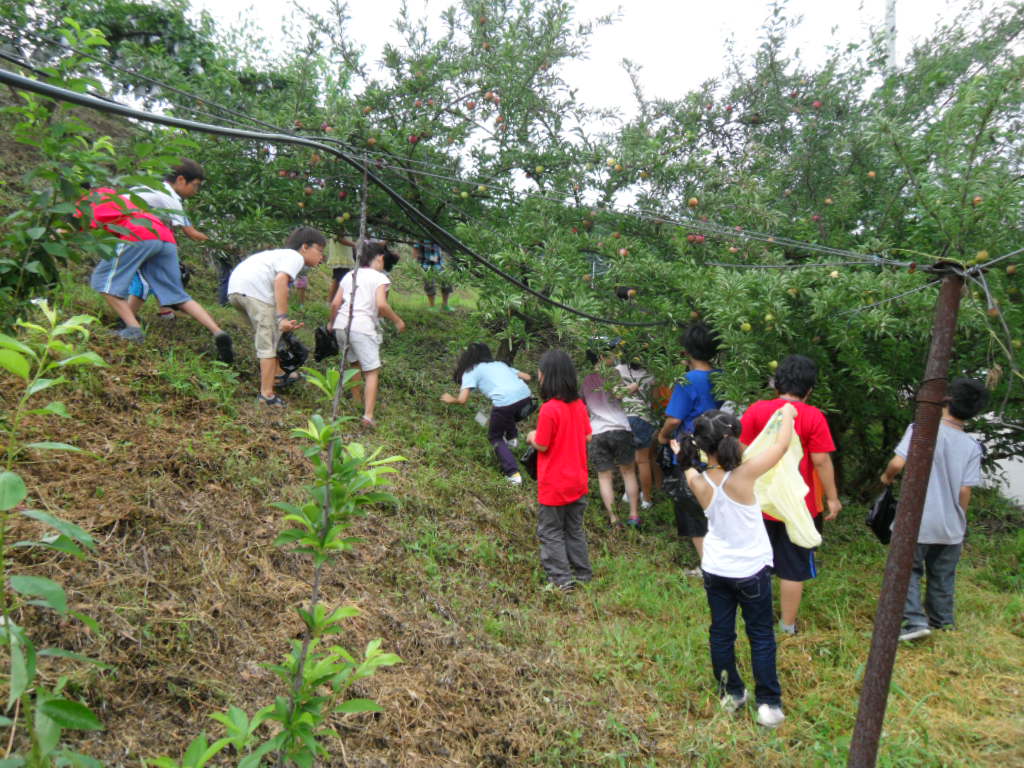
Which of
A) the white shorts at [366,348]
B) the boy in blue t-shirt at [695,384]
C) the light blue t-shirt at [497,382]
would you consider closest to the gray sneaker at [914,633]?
the boy in blue t-shirt at [695,384]

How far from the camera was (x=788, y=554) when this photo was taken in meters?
3.88

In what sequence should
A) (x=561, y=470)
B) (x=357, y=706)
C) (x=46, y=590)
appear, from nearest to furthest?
(x=46, y=590)
(x=357, y=706)
(x=561, y=470)

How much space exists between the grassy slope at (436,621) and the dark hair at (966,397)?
1358 millimetres

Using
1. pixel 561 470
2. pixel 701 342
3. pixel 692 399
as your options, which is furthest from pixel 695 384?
pixel 561 470

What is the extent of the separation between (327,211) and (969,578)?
21.8ft

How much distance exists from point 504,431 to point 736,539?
9.76ft

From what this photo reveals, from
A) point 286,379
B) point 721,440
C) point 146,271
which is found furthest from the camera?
point 286,379

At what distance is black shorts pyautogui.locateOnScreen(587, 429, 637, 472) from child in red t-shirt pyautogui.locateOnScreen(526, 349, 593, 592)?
3.03ft

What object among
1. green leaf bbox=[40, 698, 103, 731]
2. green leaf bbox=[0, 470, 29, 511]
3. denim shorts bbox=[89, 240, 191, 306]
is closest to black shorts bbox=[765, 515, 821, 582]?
green leaf bbox=[40, 698, 103, 731]

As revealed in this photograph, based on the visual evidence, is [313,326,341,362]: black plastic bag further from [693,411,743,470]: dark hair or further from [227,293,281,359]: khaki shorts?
[693,411,743,470]: dark hair

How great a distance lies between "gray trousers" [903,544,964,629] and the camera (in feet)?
13.3

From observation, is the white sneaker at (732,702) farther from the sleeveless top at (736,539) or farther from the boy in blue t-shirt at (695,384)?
the boy in blue t-shirt at (695,384)

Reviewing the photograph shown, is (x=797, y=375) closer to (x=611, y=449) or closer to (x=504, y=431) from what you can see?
(x=611, y=449)

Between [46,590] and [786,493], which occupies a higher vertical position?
[46,590]
